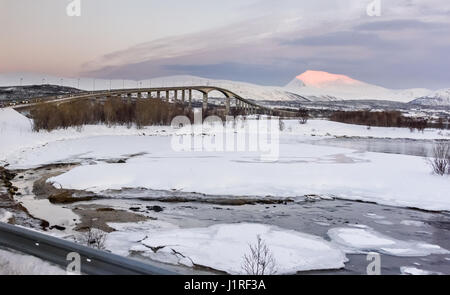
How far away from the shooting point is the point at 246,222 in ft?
44.3

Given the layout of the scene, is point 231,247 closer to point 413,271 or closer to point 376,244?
point 376,244

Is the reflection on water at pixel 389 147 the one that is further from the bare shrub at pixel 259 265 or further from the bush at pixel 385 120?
the bare shrub at pixel 259 265

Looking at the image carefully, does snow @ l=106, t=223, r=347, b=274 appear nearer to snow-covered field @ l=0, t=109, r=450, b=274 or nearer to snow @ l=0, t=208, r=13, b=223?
snow-covered field @ l=0, t=109, r=450, b=274

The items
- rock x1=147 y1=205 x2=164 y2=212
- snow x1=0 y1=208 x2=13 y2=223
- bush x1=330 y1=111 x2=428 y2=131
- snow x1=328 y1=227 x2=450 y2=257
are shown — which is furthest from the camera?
bush x1=330 y1=111 x2=428 y2=131

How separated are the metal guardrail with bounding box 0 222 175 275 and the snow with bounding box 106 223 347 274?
3539 mm

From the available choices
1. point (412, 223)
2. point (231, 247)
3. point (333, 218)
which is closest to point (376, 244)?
point (333, 218)

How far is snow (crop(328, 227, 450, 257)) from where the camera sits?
35.2ft

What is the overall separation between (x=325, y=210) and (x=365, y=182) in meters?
6.27

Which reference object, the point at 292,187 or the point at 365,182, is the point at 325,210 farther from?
the point at 365,182

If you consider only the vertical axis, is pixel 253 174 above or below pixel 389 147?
above

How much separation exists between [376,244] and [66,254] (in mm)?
8264

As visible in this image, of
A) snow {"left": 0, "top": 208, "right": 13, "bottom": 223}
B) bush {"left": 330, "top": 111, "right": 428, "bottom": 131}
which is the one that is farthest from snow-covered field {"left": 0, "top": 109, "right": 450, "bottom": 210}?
bush {"left": 330, "top": 111, "right": 428, "bottom": 131}

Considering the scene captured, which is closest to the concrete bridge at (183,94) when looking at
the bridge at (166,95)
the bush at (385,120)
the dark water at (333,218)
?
the bridge at (166,95)

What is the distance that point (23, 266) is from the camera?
238 inches
